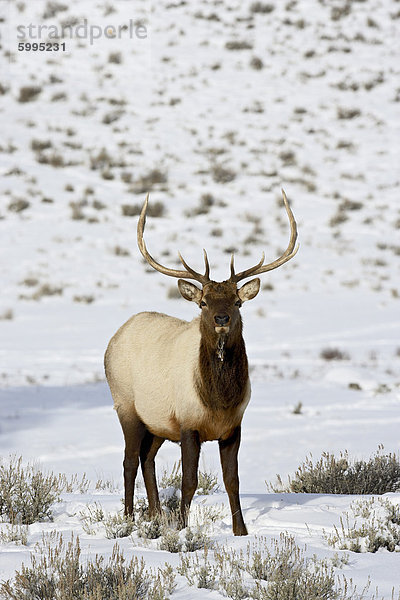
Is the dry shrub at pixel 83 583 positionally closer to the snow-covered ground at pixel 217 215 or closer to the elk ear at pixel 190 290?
the snow-covered ground at pixel 217 215

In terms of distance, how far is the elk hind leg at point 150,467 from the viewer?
614 centimetres

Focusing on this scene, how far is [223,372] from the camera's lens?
18.2 ft

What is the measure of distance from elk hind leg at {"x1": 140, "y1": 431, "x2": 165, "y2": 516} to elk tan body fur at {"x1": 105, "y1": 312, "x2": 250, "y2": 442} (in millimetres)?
336

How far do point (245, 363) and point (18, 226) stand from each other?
16.7 metres

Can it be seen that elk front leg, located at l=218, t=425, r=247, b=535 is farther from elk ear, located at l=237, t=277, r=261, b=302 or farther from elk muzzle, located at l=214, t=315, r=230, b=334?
elk ear, located at l=237, t=277, r=261, b=302

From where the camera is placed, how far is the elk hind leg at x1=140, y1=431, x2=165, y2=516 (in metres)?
6.14

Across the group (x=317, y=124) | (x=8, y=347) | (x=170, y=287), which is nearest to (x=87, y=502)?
(x=8, y=347)

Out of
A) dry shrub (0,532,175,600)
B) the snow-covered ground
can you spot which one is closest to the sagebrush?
the snow-covered ground

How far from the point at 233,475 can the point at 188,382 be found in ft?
2.24

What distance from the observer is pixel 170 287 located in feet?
61.9

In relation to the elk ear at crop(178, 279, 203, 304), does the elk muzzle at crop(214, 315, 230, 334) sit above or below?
below

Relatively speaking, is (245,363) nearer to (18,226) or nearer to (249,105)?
(18,226)

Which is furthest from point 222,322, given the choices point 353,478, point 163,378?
point 353,478

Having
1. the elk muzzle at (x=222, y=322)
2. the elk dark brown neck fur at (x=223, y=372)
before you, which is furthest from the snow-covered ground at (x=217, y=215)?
the elk muzzle at (x=222, y=322)
